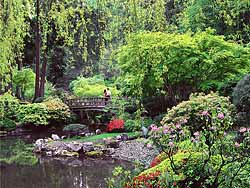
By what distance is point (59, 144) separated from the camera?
12.5 metres

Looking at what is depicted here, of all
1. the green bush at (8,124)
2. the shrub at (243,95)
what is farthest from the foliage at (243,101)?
the green bush at (8,124)

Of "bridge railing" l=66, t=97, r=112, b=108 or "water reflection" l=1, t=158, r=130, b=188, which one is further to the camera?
"bridge railing" l=66, t=97, r=112, b=108

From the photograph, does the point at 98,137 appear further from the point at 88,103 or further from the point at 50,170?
the point at 88,103

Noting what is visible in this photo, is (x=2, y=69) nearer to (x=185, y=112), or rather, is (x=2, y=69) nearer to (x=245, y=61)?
(x=185, y=112)

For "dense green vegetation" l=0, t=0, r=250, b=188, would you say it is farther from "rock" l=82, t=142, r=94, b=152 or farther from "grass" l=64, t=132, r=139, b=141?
"rock" l=82, t=142, r=94, b=152

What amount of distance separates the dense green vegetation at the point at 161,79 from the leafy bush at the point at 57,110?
0.04 metres

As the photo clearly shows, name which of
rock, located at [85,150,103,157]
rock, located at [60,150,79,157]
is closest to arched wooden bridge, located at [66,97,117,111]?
rock, located at [60,150,79,157]

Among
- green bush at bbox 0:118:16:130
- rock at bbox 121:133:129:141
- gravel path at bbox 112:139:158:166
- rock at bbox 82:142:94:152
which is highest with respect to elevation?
gravel path at bbox 112:139:158:166

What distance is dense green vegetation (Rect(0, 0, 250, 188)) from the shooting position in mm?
3871

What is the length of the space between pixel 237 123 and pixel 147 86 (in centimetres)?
424

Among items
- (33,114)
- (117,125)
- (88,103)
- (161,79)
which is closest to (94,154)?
A: (161,79)

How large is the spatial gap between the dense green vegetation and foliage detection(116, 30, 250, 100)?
3 cm

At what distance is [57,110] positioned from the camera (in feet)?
52.2

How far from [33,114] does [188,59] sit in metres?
6.65
